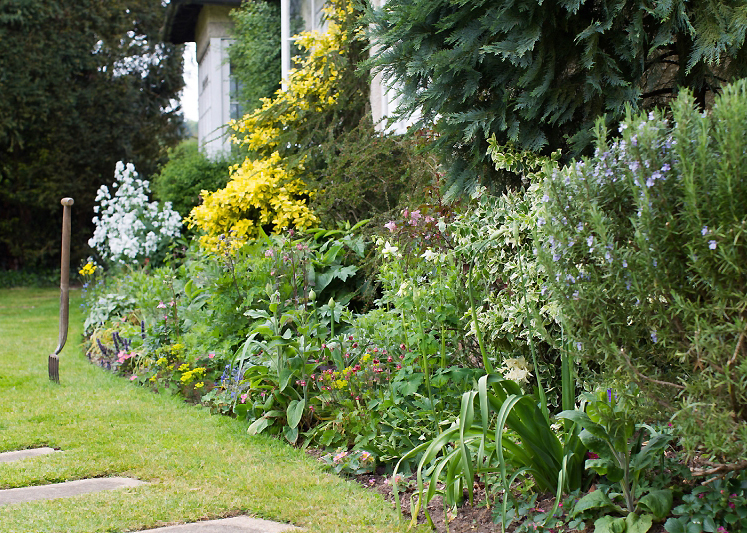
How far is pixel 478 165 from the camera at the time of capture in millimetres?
3742

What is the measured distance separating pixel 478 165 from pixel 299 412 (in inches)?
65.4

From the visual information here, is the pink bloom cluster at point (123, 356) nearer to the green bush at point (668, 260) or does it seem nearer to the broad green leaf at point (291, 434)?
the broad green leaf at point (291, 434)

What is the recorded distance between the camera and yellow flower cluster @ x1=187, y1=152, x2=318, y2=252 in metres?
6.53

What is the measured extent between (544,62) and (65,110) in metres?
14.7

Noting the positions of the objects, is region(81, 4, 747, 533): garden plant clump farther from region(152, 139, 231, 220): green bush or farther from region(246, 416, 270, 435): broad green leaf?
region(152, 139, 231, 220): green bush

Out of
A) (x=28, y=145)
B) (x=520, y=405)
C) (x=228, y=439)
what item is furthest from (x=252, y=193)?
(x=28, y=145)

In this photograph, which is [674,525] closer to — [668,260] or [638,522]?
[638,522]

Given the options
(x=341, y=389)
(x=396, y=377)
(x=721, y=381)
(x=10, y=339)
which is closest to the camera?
(x=721, y=381)

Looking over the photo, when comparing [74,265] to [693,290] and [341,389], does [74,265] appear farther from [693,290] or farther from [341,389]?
[693,290]

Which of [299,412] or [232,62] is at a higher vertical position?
[232,62]

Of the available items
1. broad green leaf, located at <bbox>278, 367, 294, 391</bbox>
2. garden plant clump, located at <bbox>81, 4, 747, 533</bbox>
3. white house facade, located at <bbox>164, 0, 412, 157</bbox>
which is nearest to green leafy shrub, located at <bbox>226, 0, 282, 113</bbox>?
white house facade, located at <bbox>164, 0, 412, 157</bbox>

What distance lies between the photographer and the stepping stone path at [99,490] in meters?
2.59

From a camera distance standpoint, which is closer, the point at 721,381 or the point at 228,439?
the point at 721,381

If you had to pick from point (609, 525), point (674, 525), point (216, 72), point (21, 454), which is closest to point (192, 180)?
point (216, 72)
